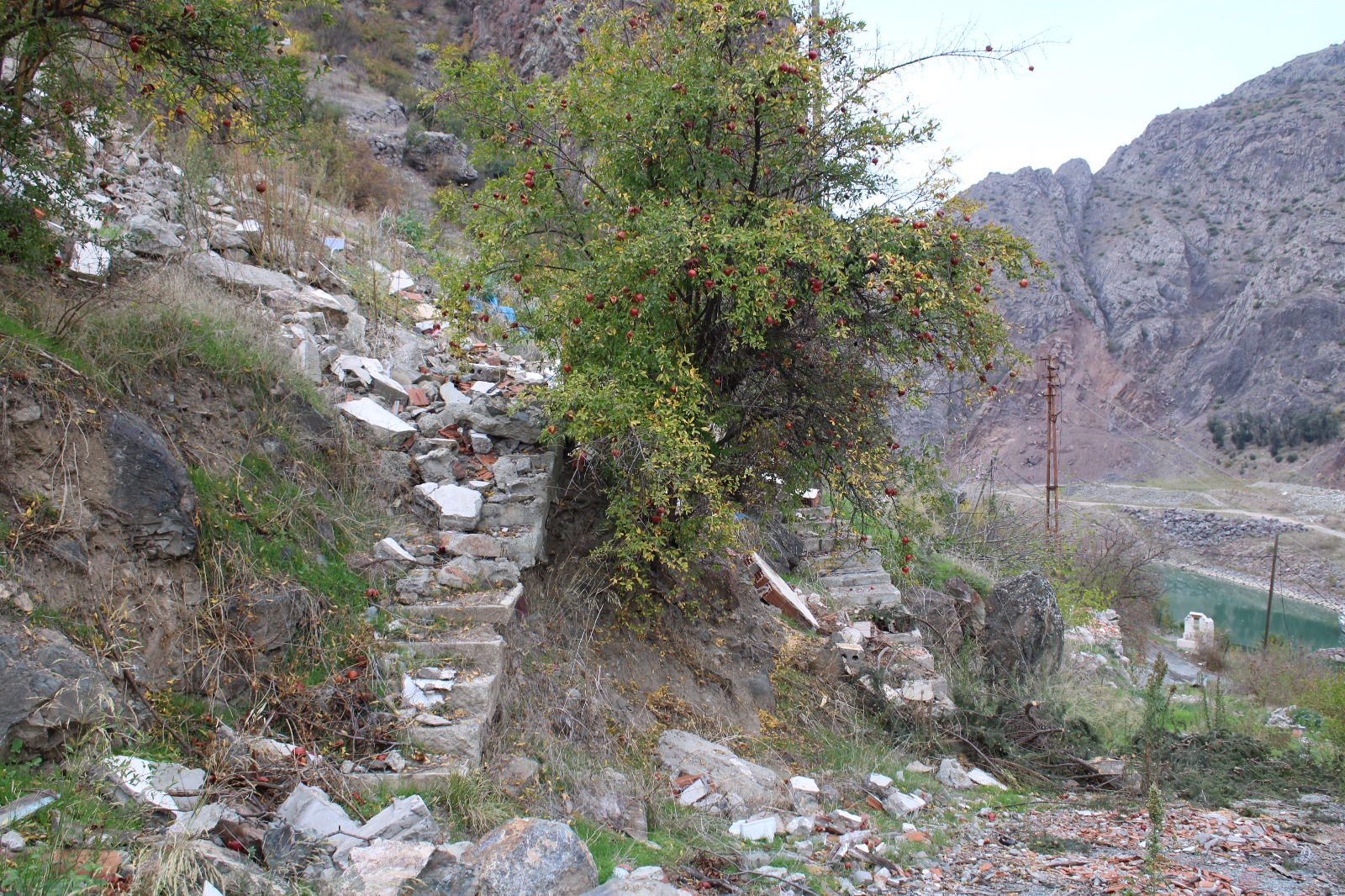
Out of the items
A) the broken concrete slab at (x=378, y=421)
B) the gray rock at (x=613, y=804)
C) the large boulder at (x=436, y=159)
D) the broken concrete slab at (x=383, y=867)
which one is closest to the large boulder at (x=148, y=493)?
the broken concrete slab at (x=383, y=867)

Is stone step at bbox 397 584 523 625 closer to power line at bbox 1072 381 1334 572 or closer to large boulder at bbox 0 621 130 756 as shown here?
large boulder at bbox 0 621 130 756

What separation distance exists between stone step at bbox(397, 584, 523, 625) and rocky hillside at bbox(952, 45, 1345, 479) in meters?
52.1

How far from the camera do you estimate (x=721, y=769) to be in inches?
211

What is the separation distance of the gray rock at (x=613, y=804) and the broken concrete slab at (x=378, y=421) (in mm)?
3174

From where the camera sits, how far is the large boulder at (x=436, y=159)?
1670cm

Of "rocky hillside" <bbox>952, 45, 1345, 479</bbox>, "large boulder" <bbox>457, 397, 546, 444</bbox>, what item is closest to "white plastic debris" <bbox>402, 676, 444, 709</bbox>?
"large boulder" <bbox>457, 397, 546, 444</bbox>

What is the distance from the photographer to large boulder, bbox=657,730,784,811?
5.19m

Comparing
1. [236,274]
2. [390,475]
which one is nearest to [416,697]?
[390,475]

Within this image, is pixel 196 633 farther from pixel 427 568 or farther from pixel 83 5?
pixel 83 5

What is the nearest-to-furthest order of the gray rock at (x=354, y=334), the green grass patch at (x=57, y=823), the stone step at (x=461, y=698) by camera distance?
the green grass patch at (x=57, y=823) < the stone step at (x=461, y=698) < the gray rock at (x=354, y=334)

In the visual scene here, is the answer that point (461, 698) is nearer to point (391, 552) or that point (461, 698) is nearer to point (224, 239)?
point (391, 552)

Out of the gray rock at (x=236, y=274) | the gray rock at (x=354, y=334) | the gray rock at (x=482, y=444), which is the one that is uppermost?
the gray rock at (x=236, y=274)

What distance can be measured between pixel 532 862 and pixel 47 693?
1.97 meters

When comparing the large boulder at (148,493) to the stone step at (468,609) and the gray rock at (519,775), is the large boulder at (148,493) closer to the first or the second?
the stone step at (468,609)
